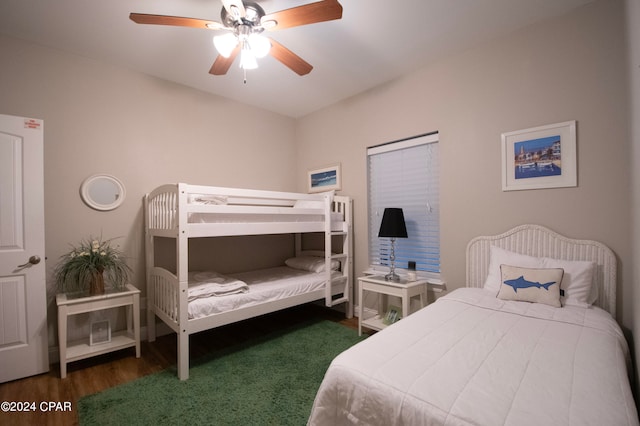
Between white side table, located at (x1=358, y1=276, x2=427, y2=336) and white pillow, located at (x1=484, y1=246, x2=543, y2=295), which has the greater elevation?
white pillow, located at (x1=484, y1=246, x2=543, y2=295)

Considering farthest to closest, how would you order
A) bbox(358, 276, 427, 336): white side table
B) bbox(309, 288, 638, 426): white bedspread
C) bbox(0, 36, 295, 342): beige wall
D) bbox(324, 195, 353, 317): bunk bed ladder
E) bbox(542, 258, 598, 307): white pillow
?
bbox(324, 195, 353, 317): bunk bed ladder
bbox(358, 276, 427, 336): white side table
bbox(0, 36, 295, 342): beige wall
bbox(542, 258, 598, 307): white pillow
bbox(309, 288, 638, 426): white bedspread

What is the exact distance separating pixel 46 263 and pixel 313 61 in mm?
2897

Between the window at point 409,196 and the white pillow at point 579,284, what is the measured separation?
1.03 metres

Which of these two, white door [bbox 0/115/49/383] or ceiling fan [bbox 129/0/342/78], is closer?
ceiling fan [bbox 129/0/342/78]

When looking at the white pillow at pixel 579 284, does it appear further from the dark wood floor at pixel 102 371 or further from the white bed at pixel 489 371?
the dark wood floor at pixel 102 371

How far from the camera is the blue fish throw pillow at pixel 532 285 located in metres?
1.90

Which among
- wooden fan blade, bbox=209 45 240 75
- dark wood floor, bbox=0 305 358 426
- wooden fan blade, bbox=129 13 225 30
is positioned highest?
wooden fan blade, bbox=129 13 225 30

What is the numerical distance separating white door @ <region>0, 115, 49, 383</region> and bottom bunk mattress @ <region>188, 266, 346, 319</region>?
111 centimetres

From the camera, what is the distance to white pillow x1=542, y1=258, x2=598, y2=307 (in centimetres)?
190

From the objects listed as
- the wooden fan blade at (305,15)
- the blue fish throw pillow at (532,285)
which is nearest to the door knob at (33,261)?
the wooden fan blade at (305,15)

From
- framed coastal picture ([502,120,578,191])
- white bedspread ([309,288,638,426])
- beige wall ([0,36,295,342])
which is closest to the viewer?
white bedspread ([309,288,638,426])

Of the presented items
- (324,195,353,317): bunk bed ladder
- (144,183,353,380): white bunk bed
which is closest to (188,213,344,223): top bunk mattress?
(144,183,353,380): white bunk bed

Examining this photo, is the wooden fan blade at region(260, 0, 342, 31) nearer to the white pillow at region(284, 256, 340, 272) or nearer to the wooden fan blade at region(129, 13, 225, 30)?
the wooden fan blade at region(129, 13, 225, 30)

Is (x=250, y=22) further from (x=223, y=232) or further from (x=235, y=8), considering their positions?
(x=223, y=232)
